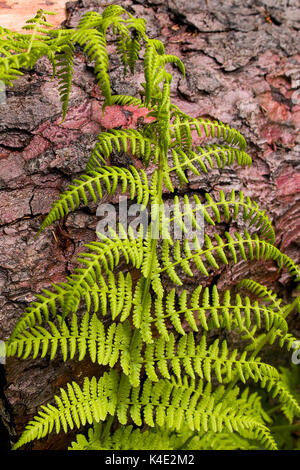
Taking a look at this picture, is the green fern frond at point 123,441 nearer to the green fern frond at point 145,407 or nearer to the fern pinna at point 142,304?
the fern pinna at point 142,304

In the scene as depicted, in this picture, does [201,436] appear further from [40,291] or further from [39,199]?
[39,199]

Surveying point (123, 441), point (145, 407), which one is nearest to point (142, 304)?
point (145, 407)

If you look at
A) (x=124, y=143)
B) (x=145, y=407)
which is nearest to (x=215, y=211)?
(x=124, y=143)

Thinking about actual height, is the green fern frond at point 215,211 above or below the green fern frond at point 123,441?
above

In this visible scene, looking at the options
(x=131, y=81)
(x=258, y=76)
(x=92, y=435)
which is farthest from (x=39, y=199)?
(x=258, y=76)

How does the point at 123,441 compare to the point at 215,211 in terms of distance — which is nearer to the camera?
the point at 215,211

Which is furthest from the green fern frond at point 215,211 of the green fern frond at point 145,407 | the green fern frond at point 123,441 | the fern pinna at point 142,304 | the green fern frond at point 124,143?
the green fern frond at point 123,441

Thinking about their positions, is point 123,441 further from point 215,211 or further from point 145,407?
point 215,211

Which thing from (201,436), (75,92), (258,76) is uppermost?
(258,76)

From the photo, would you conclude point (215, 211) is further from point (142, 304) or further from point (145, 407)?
point (145, 407)

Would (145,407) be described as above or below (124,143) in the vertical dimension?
below

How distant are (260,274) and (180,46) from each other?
1493 mm

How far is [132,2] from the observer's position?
2594 mm

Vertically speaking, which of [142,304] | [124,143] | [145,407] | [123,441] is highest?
[124,143]
